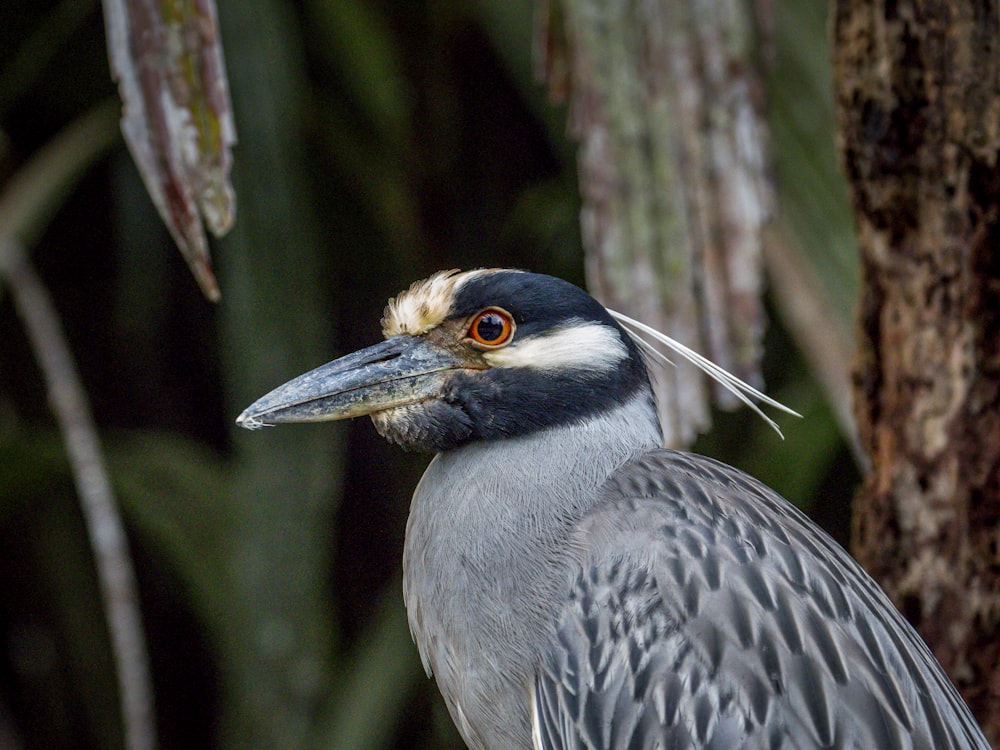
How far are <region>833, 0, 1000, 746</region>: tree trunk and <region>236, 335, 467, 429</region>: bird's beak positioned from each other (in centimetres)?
89

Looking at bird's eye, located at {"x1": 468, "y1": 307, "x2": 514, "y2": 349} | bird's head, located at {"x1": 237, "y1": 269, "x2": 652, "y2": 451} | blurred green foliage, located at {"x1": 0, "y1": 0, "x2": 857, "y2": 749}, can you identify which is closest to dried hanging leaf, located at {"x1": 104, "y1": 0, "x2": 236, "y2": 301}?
bird's head, located at {"x1": 237, "y1": 269, "x2": 652, "y2": 451}

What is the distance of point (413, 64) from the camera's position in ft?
12.5

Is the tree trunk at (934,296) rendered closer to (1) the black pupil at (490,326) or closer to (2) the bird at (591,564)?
(2) the bird at (591,564)

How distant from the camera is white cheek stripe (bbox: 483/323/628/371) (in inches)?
91.8

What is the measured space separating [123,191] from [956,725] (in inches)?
132

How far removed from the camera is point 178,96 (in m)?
1.83

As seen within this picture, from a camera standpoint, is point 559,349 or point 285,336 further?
point 285,336

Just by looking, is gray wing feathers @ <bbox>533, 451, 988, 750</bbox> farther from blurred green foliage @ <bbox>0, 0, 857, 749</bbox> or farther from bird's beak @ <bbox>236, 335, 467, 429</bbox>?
blurred green foliage @ <bbox>0, 0, 857, 749</bbox>

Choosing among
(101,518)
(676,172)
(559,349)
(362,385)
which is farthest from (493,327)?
(101,518)

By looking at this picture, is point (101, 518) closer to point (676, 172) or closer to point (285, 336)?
point (285, 336)

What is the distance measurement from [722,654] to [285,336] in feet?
6.10

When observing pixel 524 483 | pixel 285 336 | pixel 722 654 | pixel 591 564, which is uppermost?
pixel 285 336

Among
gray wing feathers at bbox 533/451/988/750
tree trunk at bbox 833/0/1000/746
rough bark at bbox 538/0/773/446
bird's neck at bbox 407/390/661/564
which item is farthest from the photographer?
rough bark at bbox 538/0/773/446

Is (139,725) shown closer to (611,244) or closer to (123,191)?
(611,244)
